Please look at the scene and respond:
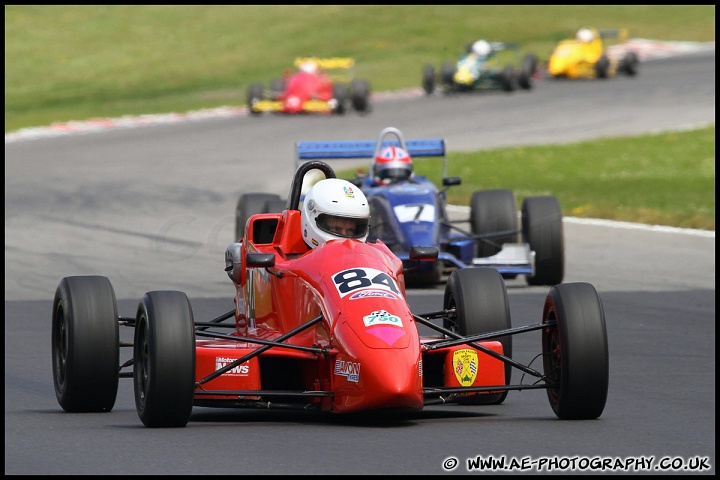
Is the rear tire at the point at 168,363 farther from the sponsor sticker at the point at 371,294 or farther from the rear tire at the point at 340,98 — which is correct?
the rear tire at the point at 340,98

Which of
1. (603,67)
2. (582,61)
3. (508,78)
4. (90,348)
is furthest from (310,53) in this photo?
Result: (90,348)

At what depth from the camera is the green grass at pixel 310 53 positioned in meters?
27.7

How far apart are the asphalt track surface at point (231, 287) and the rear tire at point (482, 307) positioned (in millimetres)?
262

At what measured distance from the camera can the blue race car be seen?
619 inches

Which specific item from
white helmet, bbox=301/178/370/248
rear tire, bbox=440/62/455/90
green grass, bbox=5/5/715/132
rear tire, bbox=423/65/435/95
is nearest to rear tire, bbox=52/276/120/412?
white helmet, bbox=301/178/370/248

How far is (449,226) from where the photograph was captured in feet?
52.7

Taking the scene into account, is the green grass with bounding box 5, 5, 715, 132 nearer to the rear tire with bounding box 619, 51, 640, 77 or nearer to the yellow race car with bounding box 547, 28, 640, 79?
the yellow race car with bounding box 547, 28, 640, 79

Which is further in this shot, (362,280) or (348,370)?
(362,280)

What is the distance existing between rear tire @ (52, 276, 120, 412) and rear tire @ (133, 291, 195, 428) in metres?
0.52

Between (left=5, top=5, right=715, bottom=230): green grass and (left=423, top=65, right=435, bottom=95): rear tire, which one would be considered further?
(left=423, top=65, right=435, bottom=95): rear tire

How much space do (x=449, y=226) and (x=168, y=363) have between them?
8267 mm

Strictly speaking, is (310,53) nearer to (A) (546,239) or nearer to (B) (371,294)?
(A) (546,239)

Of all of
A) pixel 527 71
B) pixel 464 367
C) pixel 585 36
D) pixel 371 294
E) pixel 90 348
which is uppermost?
pixel 585 36

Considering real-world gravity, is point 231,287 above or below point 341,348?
below
